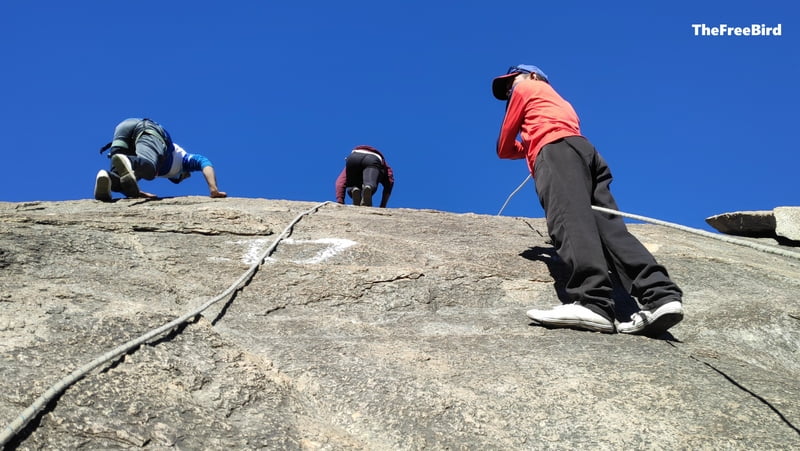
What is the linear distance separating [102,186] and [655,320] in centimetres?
590

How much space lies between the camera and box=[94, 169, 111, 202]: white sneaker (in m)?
7.09

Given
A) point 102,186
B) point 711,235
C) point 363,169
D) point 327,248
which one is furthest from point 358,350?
point 363,169

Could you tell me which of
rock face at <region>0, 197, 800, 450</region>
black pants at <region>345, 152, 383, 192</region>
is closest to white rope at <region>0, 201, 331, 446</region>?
rock face at <region>0, 197, 800, 450</region>

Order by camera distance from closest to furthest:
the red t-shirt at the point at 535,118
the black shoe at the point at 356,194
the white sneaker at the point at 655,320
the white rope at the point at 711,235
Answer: the white rope at the point at 711,235 < the white sneaker at the point at 655,320 < the red t-shirt at the point at 535,118 < the black shoe at the point at 356,194

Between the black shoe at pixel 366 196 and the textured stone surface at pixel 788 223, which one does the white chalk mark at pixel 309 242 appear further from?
the textured stone surface at pixel 788 223

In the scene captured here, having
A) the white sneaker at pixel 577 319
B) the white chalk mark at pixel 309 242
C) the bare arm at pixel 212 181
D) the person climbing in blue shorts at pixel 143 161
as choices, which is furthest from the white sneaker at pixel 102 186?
the white sneaker at pixel 577 319

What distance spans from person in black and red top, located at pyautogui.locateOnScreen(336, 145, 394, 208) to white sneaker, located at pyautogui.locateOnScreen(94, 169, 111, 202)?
11.9 feet

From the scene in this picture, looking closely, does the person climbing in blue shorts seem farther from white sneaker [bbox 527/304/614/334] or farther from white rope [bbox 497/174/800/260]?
white sneaker [bbox 527/304/614/334]

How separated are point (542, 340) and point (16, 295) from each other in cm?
288

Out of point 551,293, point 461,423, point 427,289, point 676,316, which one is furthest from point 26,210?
point 676,316

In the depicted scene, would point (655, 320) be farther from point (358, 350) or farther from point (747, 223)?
point (747, 223)

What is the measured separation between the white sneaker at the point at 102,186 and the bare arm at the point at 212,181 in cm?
125

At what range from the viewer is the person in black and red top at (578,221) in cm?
387

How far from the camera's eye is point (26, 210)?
22.0ft
